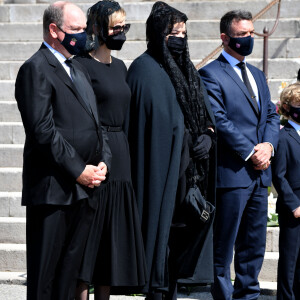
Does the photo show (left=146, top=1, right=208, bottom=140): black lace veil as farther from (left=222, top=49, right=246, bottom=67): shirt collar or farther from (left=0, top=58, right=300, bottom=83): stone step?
(left=0, top=58, right=300, bottom=83): stone step

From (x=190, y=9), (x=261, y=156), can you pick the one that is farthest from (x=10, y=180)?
(x=190, y=9)

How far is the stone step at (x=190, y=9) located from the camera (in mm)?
10336

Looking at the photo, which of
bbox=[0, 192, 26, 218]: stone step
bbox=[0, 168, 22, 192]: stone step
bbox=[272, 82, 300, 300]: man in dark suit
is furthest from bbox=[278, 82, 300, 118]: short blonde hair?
bbox=[0, 168, 22, 192]: stone step

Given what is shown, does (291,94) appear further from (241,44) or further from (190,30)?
(190,30)

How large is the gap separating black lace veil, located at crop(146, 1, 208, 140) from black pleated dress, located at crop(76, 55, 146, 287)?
1.35 ft

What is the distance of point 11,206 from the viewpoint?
7906 mm

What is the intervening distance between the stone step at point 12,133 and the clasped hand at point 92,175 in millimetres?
3732

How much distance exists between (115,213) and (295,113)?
176cm

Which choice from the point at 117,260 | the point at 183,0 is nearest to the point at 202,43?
the point at 183,0

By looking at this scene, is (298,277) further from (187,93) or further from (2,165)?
(2,165)

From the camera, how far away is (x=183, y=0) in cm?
1094

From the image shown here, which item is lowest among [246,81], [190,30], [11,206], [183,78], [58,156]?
[11,206]

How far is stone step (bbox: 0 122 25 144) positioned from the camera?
8.67m

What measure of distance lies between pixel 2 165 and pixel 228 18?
125 inches
